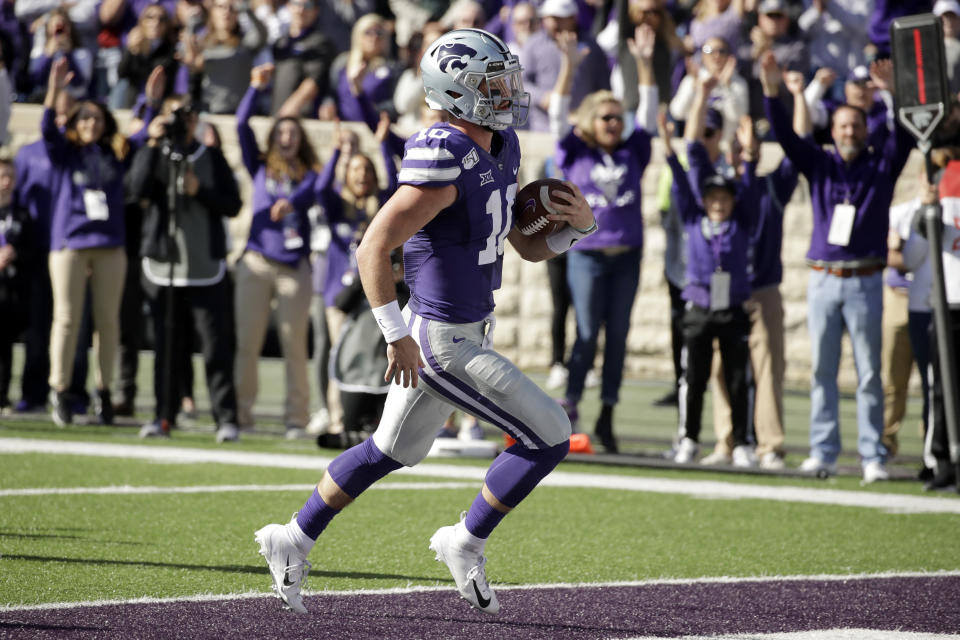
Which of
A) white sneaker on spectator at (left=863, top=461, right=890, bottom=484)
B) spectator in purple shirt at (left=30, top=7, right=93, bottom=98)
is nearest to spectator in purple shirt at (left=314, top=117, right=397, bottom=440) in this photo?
spectator in purple shirt at (left=30, top=7, right=93, bottom=98)

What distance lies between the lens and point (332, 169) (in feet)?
33.8

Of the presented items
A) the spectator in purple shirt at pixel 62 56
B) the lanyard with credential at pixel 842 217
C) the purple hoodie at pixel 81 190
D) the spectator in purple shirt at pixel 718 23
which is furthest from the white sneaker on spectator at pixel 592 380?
the spectator in purple shirt at pixel 62 56

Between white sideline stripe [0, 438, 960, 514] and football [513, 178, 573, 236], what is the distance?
10.7 feet

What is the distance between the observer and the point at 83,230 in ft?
33.2

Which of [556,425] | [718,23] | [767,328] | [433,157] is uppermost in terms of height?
[718,23]

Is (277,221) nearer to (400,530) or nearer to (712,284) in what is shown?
(712,284)

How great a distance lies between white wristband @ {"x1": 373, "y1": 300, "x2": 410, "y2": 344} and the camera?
4570 mm

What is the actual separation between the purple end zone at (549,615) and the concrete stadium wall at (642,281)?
28.6 ft

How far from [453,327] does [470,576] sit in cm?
79

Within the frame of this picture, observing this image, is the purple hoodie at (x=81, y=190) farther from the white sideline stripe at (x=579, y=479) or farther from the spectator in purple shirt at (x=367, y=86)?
the spectator in purple shirt at (x=367, y=86)

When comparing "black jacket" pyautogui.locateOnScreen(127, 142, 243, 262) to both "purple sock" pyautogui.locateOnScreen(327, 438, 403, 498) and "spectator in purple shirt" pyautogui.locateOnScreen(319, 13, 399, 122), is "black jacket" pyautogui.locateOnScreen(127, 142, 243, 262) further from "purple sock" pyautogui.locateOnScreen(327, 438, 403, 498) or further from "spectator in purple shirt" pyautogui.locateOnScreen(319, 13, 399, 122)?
"purple sock" pyautogui.locateOnScreen(327, 438, 403, 498)

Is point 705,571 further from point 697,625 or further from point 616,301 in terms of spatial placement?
point 616,301

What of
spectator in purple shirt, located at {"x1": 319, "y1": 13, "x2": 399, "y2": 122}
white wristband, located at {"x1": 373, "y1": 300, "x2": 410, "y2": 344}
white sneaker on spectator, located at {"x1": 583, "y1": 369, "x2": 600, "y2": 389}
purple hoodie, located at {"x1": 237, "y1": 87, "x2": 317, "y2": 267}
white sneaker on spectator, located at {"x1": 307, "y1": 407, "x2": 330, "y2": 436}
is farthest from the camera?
white sneaker on spectator, located at {"x1": 583, "y1": 369, "x2": 600, "y2": 389}

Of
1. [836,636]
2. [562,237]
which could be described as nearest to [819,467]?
[562,237]
